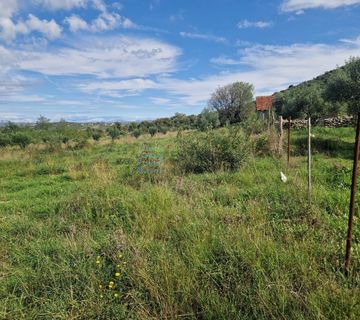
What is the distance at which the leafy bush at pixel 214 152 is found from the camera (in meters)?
8.11

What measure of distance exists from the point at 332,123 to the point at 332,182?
15.3m

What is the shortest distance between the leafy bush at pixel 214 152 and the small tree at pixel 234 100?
35.9 metres

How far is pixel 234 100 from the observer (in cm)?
4519

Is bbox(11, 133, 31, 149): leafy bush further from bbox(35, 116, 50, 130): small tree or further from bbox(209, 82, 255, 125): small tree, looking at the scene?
bbox(209, 82, 255, 125): small tree

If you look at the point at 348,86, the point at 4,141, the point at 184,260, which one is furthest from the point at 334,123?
the point at 4,141

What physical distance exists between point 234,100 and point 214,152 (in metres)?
39.1

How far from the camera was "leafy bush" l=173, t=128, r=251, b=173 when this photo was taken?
26.6 ft

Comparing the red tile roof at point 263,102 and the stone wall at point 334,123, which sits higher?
the red tile roof at point 263,102

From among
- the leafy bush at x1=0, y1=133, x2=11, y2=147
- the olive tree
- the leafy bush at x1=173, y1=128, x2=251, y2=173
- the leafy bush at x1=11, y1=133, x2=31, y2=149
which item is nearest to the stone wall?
the olive tree

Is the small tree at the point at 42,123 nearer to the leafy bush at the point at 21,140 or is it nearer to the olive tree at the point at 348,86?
the leafy bush at the point at 21,140

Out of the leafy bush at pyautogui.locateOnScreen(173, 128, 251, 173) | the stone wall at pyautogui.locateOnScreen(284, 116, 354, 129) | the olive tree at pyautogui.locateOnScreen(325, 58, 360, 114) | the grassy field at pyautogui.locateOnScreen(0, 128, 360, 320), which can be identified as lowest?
the grassy field at pyautogui.locateOnScreen(0, 128, 360, 320)

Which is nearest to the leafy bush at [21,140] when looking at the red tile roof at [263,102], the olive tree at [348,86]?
the red tile roof at [263,102]

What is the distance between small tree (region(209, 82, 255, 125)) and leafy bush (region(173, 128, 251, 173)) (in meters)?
35.9

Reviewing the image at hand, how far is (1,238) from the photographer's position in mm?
3926
